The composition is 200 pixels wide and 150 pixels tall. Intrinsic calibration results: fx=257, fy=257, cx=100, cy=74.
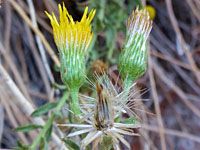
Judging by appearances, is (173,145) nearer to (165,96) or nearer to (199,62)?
(165,96)

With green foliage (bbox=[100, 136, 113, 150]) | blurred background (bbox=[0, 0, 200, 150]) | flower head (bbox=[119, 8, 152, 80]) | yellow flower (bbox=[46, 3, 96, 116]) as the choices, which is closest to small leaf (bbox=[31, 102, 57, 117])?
blurred background (bbox=[0, 0, 200, 150])

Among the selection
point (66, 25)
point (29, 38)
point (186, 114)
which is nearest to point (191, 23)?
point (186, 114)

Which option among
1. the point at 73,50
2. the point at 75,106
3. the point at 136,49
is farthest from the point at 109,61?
the point at 75,106

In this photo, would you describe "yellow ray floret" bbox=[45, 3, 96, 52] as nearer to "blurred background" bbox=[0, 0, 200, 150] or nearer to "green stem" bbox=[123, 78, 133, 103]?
"green stem" bbox=[123, 78, 133, 103]

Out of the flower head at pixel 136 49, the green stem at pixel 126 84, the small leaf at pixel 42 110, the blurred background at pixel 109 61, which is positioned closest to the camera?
the green stem at pixel 126 84

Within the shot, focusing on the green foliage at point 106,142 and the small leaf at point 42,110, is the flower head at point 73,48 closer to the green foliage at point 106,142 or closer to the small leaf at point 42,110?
the green foliage at point 106,142

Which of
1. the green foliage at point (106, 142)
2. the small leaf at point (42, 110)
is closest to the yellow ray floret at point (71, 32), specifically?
the green foliage at point (106, 142)

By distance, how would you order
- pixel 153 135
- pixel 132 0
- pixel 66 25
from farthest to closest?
pixel 153 135, pixel 132 0, pixel 66 25
